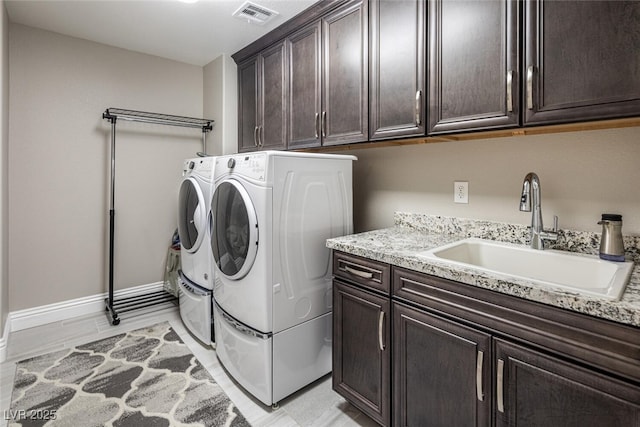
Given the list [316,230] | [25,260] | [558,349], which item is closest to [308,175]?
[316,230]

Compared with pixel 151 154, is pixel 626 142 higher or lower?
lower

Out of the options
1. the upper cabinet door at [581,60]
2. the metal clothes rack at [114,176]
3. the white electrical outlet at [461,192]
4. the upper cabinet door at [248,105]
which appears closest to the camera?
the upper cabinet door at [581,60]

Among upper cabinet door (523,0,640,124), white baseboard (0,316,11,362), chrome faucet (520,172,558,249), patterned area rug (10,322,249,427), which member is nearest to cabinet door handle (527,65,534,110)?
upper cabinet door (523,0,640,124)

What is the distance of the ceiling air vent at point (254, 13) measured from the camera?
2219mm

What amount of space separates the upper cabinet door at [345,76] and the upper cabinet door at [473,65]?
434mm

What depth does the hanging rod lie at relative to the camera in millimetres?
2905

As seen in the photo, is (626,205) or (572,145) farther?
(572,145)

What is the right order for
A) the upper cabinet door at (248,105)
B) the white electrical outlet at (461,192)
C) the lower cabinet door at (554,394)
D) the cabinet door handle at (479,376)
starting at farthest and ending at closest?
the upper cabinet door at (248,105)
the white electrical outlet at (461,192)
the cabinet door handle at (479,376)
the lower cabinet door at (554,394)

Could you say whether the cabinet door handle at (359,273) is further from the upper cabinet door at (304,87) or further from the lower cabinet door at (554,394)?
the upper cabinet door at (304,87)

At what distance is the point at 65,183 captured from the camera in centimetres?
286

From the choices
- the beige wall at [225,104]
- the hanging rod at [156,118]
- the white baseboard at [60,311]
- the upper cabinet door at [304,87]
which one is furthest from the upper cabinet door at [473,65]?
the white baseboard at [60,311]

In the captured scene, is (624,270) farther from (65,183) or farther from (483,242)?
(65,183)

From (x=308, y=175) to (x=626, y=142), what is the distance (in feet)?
4.72

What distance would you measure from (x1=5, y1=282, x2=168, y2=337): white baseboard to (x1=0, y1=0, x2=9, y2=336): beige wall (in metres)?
0.14
